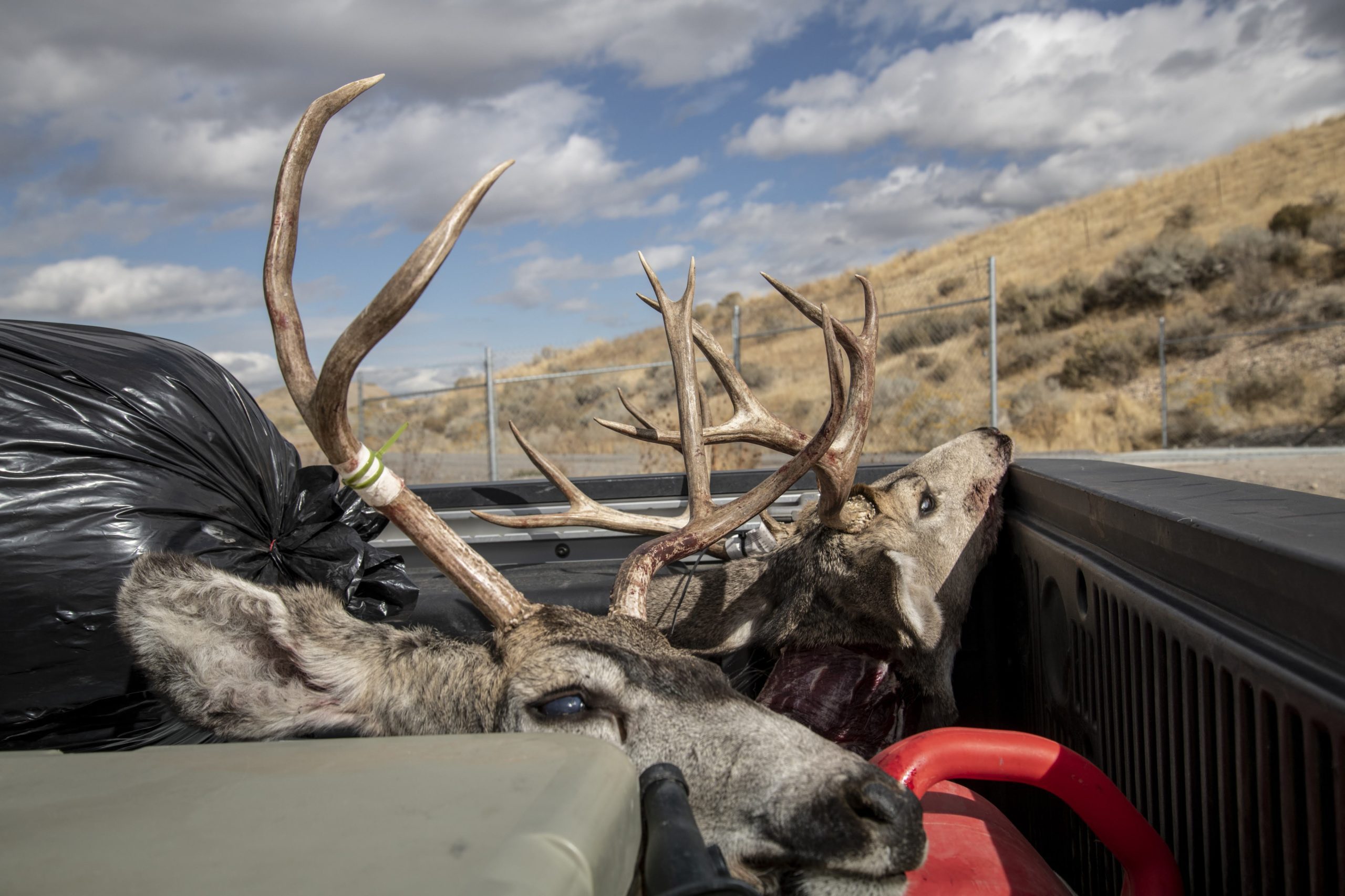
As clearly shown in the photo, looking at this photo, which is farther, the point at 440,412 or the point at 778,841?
the point at 440,412

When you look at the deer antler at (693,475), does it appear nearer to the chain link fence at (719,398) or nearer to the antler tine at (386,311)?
→ the antler tine at (386,311)

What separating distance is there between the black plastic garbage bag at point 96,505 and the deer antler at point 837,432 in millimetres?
2018

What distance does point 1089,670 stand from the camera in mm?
2184

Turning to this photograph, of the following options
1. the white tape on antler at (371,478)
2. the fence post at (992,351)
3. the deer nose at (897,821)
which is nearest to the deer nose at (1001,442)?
the deer nose at (897,821)

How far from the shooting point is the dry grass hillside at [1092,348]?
62.6 ft

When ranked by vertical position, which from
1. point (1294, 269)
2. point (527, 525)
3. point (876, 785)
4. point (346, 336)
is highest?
point (1294, 269)

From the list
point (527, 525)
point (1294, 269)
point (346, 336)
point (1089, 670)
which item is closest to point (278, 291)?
point (346, 336)

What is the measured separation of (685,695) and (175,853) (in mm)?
1387

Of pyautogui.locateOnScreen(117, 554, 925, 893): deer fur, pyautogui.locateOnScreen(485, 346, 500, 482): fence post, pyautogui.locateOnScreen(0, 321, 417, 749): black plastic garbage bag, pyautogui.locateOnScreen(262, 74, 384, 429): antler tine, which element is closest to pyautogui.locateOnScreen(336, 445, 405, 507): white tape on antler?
pyautogui.locateOnScreen(262, 74, 384, 429): antler tine

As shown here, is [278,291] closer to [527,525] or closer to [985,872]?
[527,525]

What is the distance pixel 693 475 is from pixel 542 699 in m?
1.49

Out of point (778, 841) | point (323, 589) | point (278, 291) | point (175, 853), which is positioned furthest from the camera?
point (323, 589)

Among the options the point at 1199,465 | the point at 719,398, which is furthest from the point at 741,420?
the point at 719,398

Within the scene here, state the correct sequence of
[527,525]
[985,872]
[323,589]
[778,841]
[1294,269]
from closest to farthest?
[985,872], [778,841], [323,589], [527,525], [1294,269]
